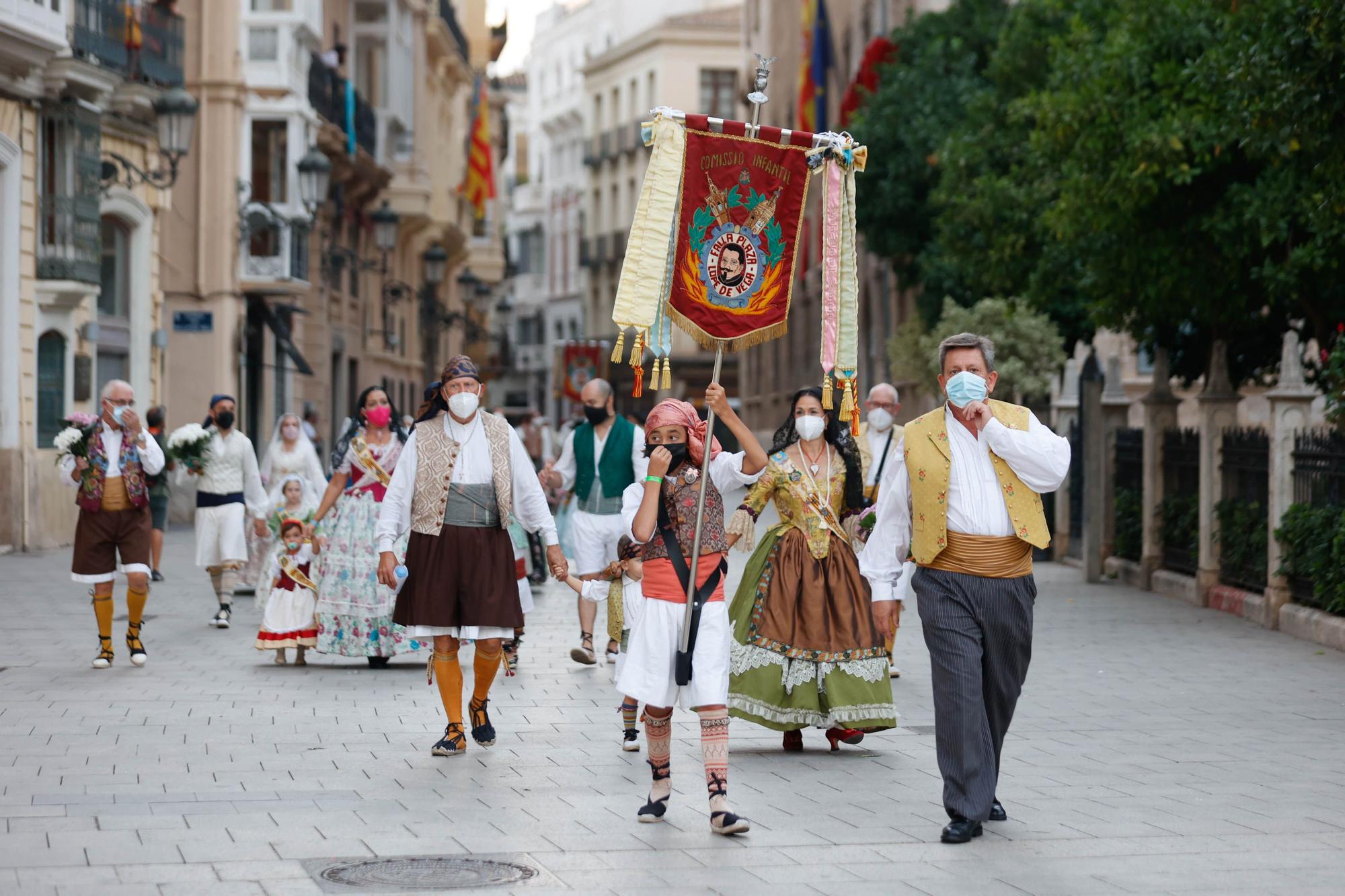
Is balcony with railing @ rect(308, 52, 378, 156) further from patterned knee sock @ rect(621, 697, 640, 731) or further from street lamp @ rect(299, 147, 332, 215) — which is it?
patterned knee sock @ rect(621, 697, 640, 731)

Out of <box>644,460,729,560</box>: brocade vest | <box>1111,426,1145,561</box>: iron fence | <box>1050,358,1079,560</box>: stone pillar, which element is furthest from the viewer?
<box>1050,358,1079,560</box>: stone pillar

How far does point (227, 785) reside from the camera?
28.0ft

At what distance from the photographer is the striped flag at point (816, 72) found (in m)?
48.6

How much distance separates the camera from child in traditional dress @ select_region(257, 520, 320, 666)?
13266 mm

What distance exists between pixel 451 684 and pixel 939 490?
3082 mm

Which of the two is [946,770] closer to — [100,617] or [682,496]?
[682,496]

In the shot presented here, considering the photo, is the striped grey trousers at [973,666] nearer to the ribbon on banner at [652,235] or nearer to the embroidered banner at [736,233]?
the embroidered banner at [736,233]

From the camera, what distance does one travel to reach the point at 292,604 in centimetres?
1330

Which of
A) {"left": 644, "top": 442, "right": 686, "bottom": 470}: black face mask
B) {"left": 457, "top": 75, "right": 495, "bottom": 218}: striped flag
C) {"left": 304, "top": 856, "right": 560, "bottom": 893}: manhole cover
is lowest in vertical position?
{"left": 304, "top": 856, "right": 560, "bottom": 893}: manhole cover

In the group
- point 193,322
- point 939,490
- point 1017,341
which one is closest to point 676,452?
point 939,490

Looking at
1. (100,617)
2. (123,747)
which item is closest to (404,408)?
(100,617)

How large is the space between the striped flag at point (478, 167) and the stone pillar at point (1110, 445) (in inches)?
1547

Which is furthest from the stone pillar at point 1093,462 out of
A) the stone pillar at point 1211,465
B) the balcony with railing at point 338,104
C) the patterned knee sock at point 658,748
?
the balcony with railing at point 338,104

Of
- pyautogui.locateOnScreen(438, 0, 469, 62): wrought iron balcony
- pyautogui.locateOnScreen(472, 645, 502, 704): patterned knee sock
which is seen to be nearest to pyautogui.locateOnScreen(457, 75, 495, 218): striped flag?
pyautogui.locateOnScreen(438, 0, 469, 62): wrought iron balcony
